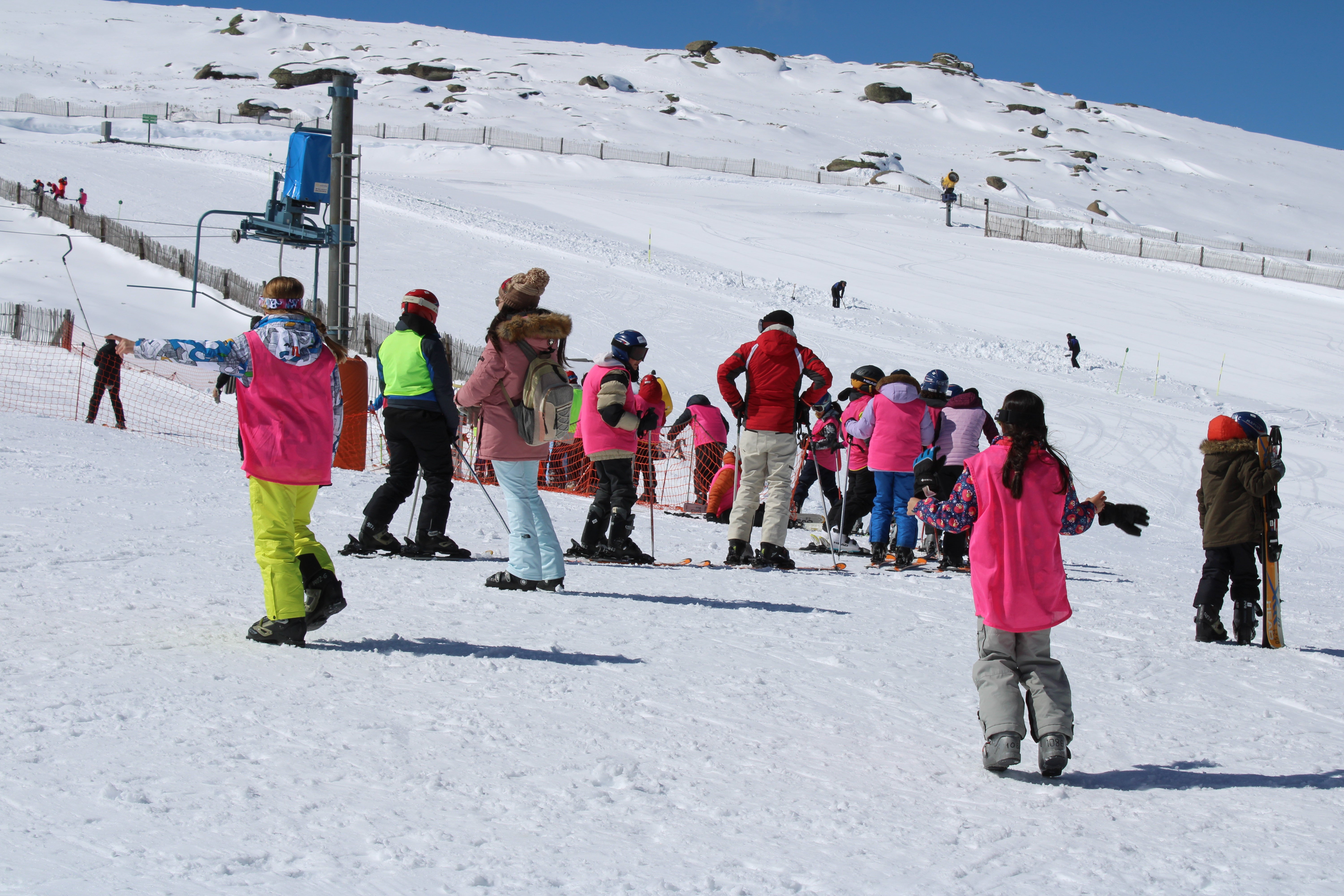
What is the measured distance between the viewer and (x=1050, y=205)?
6216cm

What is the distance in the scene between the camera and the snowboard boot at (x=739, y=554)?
919cm

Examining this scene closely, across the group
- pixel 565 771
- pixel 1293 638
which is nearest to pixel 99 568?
pixel 565 771

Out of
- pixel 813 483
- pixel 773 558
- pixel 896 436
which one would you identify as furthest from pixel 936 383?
pixel 813 483

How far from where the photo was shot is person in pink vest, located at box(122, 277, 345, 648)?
505 centimetres

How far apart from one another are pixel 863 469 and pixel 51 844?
7970 millimetres

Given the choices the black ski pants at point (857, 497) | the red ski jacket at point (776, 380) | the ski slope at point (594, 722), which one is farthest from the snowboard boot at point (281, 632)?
the black ski pants at point (857, 497)

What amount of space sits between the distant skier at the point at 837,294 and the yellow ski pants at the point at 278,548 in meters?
25.0

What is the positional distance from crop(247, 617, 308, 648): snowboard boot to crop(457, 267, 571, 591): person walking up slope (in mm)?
1805

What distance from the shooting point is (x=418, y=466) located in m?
7.85

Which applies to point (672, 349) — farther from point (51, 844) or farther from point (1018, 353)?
point (51, 844)

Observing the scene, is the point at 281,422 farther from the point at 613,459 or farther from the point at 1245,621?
the point at 1245,621

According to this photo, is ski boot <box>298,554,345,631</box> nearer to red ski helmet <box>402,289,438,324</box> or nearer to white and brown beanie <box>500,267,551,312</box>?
white and brown beanie <box>500,267,551,312</box>

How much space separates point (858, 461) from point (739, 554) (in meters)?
1.64

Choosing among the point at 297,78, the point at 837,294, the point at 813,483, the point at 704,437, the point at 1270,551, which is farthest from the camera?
the point at 297,78
